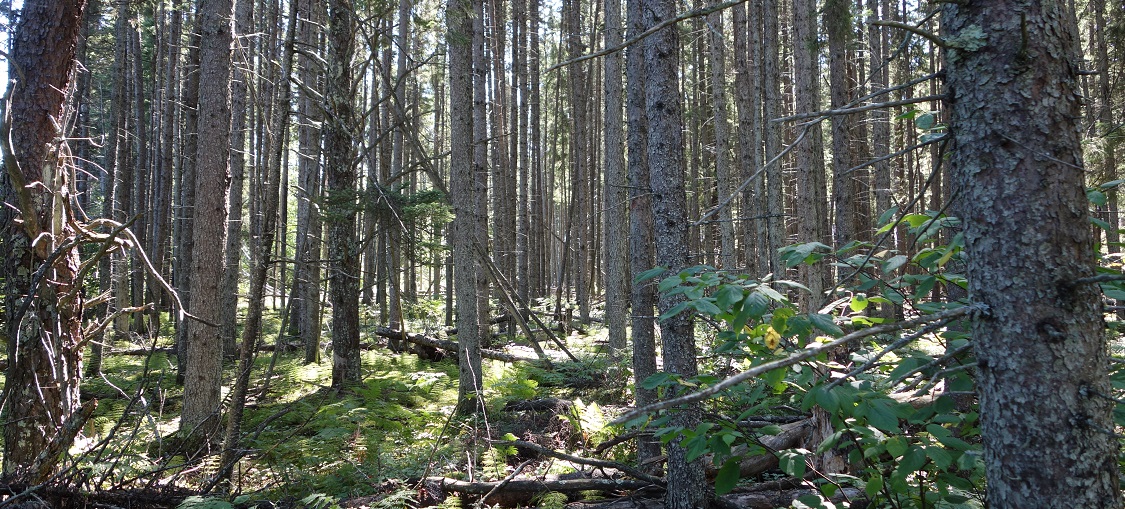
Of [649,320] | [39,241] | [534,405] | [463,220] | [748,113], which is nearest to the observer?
[39,241]

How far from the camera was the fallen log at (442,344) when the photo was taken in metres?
11.2

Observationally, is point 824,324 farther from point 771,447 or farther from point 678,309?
point 771,447

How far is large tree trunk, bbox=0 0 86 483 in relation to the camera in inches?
163

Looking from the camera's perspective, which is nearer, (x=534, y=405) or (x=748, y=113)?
(x=534, y=405)

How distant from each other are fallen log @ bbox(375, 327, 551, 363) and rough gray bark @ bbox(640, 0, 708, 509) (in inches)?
284

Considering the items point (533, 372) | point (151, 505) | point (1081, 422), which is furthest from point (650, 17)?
point (533, 372)

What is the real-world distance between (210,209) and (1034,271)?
23.1ft

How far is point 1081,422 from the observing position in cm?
157

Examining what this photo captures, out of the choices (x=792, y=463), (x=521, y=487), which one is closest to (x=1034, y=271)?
(x=792, y=463)

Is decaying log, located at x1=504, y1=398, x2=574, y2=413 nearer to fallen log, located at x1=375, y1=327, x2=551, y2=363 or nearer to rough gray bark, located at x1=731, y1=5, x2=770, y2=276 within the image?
fallen log, located at x1=375, y1=327, x2=551, y2=363

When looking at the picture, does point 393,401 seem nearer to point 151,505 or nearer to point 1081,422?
point 151,505

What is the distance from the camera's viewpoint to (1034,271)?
1599 millimetres

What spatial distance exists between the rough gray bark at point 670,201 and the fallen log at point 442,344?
7212mm

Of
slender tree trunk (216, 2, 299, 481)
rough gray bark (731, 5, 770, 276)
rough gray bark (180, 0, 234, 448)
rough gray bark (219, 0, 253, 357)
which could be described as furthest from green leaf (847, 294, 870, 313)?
rough gray bark (731, 5, 770, 276)
